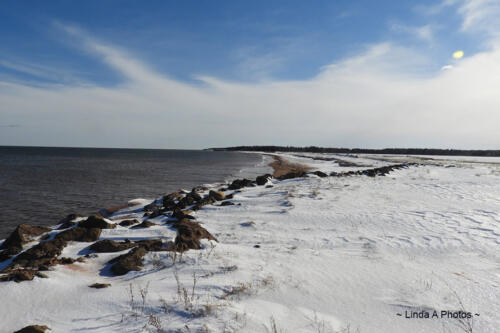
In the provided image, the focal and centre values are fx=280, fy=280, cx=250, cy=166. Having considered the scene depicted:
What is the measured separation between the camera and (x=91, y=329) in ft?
9.61

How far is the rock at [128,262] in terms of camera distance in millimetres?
4395

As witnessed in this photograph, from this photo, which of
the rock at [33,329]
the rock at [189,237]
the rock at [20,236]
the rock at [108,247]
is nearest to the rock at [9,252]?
the rock at [20,236]

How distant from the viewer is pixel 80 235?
624 cm

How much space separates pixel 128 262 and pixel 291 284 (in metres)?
2.62

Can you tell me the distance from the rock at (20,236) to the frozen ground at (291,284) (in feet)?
5.37

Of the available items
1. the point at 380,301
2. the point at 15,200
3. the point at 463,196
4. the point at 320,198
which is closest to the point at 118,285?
the point at 380,301

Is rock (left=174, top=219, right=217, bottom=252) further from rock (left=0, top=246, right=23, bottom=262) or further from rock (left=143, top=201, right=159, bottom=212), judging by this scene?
rock (left=143, top=201, right=159, bottom=212)

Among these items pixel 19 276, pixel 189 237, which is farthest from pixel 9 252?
pixel 189 237

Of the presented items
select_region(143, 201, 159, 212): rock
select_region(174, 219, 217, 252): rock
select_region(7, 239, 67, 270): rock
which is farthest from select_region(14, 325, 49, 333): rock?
select_region(143, 201, 159, 212): rock

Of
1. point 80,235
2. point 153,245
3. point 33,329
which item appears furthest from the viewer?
point 80,235

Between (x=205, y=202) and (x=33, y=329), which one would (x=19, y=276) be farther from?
(x=205, y=202)

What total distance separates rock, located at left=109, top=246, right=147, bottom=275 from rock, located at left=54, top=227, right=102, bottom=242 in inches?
72.6

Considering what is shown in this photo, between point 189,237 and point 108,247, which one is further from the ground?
point 189,237

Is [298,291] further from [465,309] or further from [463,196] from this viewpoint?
[463,196]
